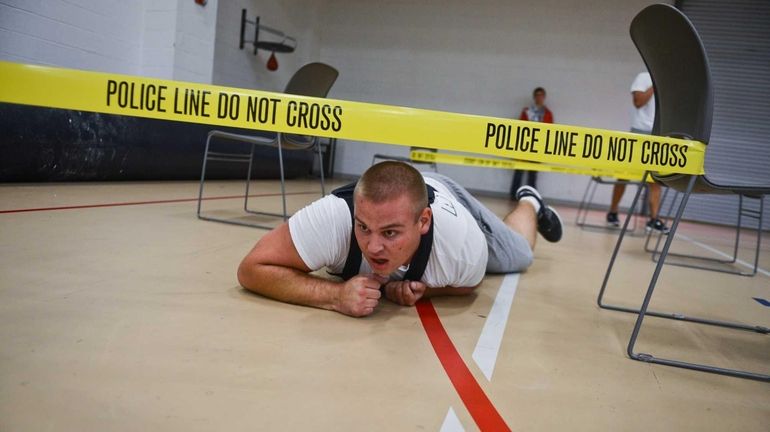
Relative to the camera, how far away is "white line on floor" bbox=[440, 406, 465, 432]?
0.98 metres

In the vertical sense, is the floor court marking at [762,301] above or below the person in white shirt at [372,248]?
below

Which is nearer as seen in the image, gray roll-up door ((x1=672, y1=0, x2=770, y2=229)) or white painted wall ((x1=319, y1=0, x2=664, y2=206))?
gray roll-up door ((x1=672, y1=0, x2=770, y2=229))

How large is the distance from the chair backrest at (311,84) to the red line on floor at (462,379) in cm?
186

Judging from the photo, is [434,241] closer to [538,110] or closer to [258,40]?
[258,40]

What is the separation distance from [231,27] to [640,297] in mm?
6996

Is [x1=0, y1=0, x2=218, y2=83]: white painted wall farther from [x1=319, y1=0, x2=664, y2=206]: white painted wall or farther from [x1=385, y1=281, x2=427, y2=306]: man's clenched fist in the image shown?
[x1=385, y1=281, x2=427, y2=306]: man's clenched fist

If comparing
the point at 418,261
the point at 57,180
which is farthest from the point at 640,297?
the point at 57,180

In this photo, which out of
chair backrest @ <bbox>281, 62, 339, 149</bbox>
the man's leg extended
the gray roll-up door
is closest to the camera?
the man's leg extended

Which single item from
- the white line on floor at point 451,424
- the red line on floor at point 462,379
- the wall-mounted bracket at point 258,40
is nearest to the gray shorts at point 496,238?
the red line on floor at point 462,379

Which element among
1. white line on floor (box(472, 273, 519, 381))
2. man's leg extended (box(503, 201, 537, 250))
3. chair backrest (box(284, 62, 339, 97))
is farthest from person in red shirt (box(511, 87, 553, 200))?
white line on floor (box(472, 273, 519, 381))

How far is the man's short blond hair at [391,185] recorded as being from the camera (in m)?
1.38

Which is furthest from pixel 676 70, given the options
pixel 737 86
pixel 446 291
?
pixel 737 86

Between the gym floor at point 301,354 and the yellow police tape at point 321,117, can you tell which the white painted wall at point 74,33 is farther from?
the yellow police tape at point 321,117

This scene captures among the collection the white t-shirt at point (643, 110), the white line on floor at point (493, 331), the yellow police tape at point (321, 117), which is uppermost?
the white t-shirt at point (643, 110)
